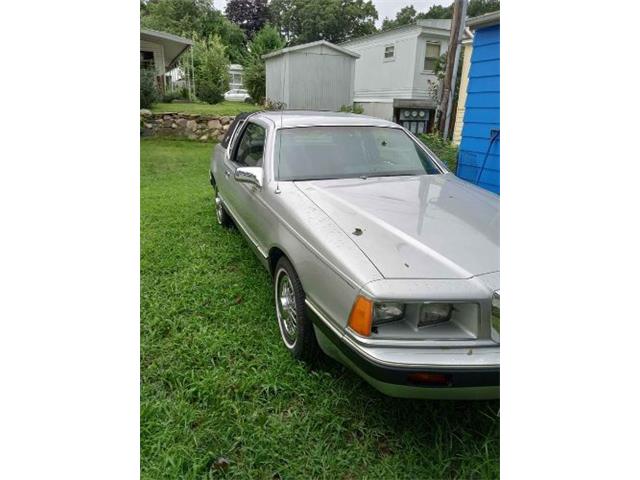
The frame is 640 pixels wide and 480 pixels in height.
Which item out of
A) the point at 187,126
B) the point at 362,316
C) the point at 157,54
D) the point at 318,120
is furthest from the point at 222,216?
the point at 157,54

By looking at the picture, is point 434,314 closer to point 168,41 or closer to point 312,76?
point 312,76

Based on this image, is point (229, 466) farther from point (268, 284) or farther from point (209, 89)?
point (209, 89)

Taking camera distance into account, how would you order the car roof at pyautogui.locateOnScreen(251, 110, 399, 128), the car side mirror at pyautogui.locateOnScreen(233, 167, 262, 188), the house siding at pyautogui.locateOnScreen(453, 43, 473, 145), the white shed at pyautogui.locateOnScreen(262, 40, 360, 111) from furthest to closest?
1. the white shed at pyautogui.locateOnScreen(262, 40, 360, 111)
2. the house siding at pyautogui.locateOnScreen(453, 43, 473, 145)
3. the car roof at pyautogui.locateOnScreen(251, 110, 399, 128)
4. the car side mirror at pyautogui.locateOnScreen(233, 167, 262, 188)

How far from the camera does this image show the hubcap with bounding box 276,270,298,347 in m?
2.65

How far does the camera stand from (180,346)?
2.83m

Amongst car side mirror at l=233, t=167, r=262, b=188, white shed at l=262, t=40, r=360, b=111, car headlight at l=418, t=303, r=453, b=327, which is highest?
white shed at l=262, t=40, r=360, b=111

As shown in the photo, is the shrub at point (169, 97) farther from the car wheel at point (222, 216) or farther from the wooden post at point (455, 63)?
the car wheel at point (222, 216)

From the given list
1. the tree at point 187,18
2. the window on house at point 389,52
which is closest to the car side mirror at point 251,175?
the window on house at point 389,52

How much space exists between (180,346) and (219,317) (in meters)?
0.42

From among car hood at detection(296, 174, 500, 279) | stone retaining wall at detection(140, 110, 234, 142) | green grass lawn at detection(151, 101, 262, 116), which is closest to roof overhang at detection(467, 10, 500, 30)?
car hood at detection(296, 174, 500, 279)

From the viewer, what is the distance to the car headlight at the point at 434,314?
6.11 feet

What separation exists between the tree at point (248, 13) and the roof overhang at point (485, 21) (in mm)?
35577

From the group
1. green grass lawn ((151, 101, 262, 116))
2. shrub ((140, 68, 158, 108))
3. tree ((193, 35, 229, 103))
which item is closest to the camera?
shrub ((140, 68, 158, 108))

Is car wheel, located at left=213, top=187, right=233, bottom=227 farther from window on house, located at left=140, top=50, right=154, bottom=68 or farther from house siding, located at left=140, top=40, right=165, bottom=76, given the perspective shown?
window on house, located at left=140, top=50, right=154, bottom=68
